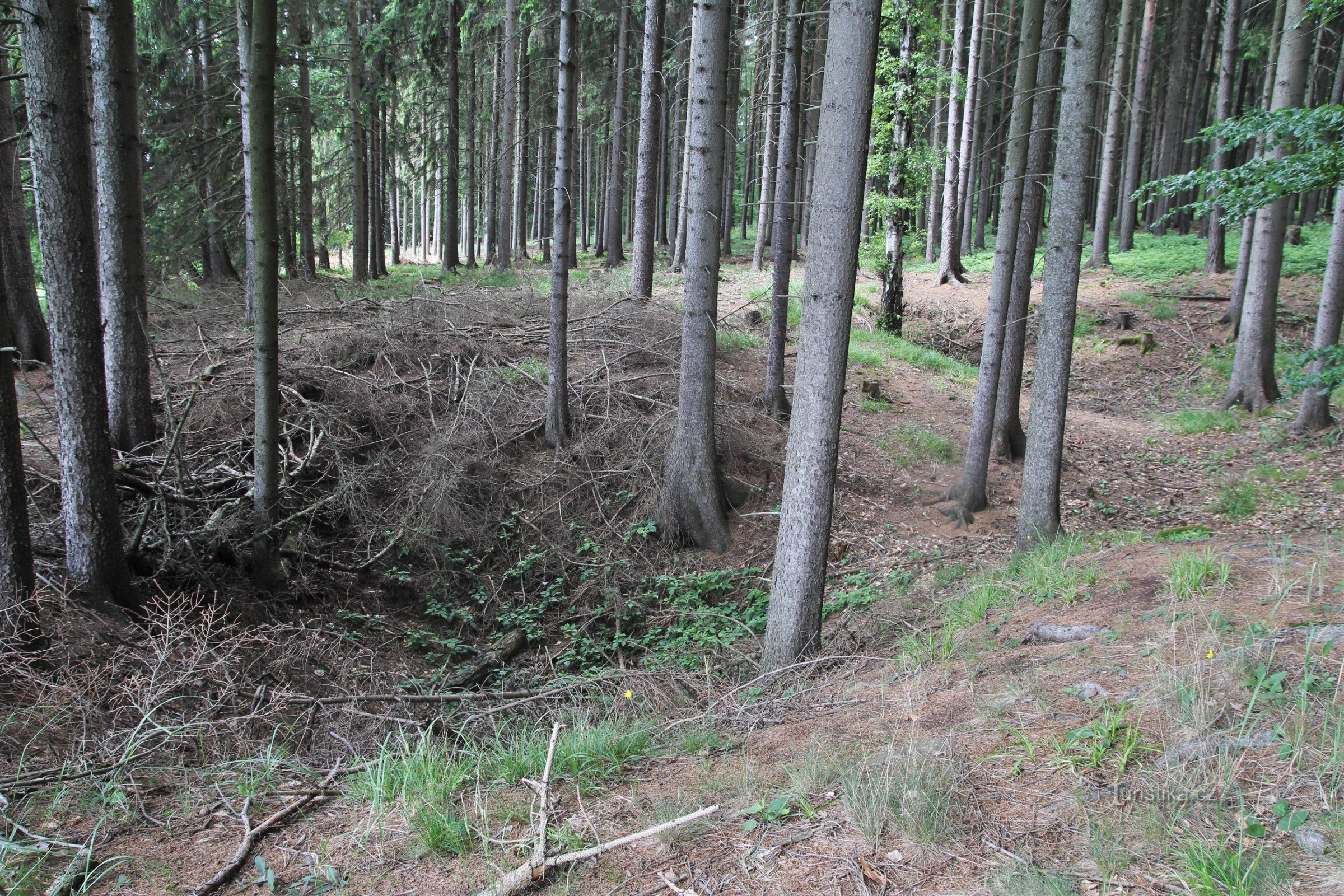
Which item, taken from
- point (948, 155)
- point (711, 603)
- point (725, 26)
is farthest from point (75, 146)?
point (948, 155)

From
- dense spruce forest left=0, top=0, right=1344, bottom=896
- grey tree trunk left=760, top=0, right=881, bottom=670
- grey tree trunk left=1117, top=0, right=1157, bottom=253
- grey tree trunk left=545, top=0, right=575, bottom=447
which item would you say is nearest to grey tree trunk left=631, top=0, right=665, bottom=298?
dense spruce forest left=0, top=0, right=1344, bottom=896

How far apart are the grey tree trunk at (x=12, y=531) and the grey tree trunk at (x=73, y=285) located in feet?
1.20

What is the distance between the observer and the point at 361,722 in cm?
515

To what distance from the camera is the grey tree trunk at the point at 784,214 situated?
9945 mm

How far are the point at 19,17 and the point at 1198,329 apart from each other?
2106cm

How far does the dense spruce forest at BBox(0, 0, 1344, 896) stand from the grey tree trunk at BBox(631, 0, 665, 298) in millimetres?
120

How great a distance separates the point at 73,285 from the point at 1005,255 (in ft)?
29.1

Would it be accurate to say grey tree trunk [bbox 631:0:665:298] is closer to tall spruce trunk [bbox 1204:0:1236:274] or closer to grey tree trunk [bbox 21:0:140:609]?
grey tree trunk [bbox 21:0:140:609]

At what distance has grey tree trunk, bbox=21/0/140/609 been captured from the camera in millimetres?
4707

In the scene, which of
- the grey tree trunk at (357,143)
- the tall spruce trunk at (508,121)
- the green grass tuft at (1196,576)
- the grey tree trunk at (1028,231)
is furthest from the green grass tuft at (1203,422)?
the grey tree trunk at (357,143)

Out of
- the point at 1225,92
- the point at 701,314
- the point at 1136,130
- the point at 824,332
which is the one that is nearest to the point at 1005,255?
the point at 701,314

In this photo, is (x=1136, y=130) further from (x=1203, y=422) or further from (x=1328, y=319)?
(x=1203, y=422)

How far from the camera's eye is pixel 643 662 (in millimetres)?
6570

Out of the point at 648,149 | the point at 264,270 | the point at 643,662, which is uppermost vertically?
the point at 648,149
